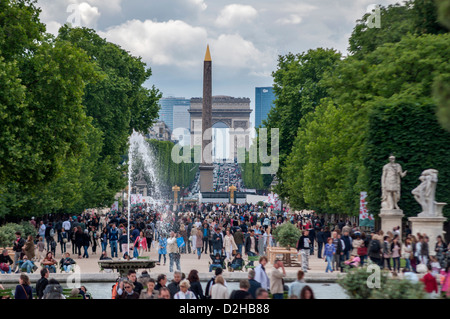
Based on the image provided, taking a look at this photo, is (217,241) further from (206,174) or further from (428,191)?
(206,174)

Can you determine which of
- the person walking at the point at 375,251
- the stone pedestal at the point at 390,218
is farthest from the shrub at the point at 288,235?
the person walking at the point at 375,251

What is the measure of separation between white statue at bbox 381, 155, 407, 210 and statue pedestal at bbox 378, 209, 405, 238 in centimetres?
21

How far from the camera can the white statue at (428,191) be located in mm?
25781

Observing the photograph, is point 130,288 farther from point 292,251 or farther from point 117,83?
point 117,83

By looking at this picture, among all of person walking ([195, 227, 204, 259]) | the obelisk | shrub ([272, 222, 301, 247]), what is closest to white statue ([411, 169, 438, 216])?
shrub ([272, 222, 301, 247])

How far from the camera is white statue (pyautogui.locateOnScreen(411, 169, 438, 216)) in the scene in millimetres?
25781

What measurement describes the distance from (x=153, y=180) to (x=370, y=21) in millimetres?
83360

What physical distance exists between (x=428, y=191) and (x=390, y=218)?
3931mm

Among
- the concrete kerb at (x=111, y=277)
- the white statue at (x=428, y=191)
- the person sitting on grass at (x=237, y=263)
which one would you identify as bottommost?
the concrete kerb at (x=111, y=277)

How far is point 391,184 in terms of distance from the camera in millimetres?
29469

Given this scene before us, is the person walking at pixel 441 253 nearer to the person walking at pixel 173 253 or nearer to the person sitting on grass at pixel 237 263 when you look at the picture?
the person sitting on grass at pixel 237 263

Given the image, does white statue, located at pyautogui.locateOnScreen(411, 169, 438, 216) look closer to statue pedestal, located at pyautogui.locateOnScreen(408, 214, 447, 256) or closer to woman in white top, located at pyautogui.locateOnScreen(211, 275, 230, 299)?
statue pedestal, located at pyautogui.locateOnScreen(408, 214, 447, 256)

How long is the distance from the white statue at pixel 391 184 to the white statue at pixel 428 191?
109 inches
